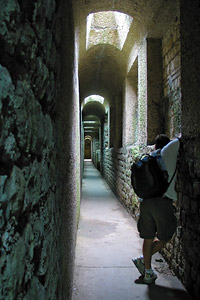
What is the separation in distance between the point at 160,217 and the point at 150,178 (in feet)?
1.50

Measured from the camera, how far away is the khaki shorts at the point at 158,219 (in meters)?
2.71

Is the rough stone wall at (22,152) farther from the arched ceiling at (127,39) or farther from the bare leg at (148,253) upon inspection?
the arched ceiling at (127,39)

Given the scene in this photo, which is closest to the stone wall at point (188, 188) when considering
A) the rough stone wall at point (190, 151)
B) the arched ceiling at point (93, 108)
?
the rough stone wall at point (190, 151)

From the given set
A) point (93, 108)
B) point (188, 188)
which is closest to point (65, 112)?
point (188, 188)

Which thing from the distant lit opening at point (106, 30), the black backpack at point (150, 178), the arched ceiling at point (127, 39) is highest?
the distant lit opening at point (106, 30)

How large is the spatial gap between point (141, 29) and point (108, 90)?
4.68 metres

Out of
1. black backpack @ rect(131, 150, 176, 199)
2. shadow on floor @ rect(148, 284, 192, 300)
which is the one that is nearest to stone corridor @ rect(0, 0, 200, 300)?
shadow on floor @ rect(148, 284, 192, 300)

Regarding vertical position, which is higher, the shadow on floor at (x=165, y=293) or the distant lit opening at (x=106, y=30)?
the distant lit opening at (x=106, y=30)

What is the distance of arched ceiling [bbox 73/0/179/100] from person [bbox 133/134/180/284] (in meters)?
2.13

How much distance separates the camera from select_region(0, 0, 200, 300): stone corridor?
2.00 feet

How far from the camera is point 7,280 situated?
558 mm

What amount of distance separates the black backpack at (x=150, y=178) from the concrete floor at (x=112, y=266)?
96 centimetres

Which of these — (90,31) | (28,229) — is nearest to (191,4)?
(28,229)

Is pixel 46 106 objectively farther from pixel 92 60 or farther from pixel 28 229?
pixel 92 60
